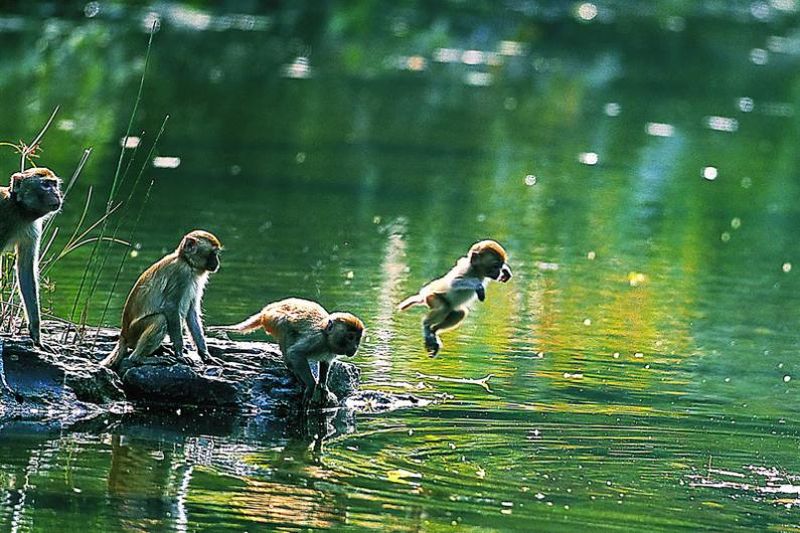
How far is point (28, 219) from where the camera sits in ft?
33.6

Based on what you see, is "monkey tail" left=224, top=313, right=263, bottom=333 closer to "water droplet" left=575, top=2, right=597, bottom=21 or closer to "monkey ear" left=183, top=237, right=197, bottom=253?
"monkey ear" left=183, top=237, right=197, bottom=253

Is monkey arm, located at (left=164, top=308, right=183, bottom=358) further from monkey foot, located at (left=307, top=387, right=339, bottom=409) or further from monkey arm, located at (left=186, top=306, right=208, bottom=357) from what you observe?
monkey foot, located at (left=307, top=387, right=339, bottom=409)

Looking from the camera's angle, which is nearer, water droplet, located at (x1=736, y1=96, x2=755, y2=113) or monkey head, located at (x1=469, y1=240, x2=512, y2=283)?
monkey head, located at (x1=469, y1=240, x2=512, y2=283)

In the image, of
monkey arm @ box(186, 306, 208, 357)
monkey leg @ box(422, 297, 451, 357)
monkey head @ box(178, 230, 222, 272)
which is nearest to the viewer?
monkey head @ box(178, 230, 222, 272)

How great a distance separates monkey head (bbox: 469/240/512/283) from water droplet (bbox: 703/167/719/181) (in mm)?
13870

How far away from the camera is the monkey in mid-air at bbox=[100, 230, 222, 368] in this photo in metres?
10.3

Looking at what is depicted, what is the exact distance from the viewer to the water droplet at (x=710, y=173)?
24.7 m

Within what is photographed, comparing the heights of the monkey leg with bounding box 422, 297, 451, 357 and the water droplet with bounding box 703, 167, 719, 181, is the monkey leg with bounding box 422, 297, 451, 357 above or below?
below

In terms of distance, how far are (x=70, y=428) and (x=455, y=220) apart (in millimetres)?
9772

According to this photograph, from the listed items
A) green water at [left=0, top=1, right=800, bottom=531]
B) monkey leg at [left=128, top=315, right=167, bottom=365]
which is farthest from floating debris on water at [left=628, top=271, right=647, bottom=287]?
monkey leg at [left=128, top=315, right=167, bottom=365]

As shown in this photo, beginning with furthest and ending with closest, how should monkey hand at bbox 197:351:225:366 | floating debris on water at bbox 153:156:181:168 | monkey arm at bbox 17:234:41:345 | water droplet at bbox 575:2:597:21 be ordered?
1. water droplet at bbox 575:2:597:21
2. floating debris on water at bbox 153:156:181:168
3. monkey hand at bbox 197:351:225:366
4. monkey arm at bbox 17:234:41:345

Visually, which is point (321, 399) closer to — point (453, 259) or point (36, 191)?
point (36, 191)

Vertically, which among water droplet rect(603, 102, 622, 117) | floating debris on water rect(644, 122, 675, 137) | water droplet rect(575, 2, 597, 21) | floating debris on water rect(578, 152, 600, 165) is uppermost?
water droplet rect(575, 2, 597, 21)

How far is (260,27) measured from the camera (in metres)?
42.4
